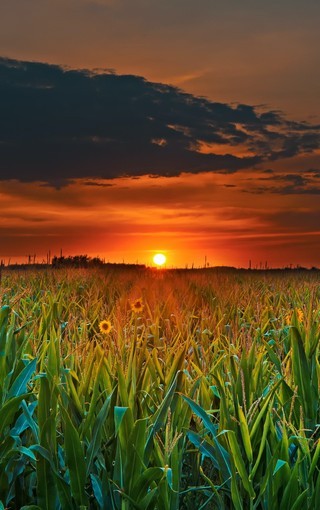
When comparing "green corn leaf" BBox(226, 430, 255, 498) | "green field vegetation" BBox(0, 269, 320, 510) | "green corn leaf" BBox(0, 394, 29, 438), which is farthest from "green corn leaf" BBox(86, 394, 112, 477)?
"green corn leaf" BBox(226, 430, 255, 498)

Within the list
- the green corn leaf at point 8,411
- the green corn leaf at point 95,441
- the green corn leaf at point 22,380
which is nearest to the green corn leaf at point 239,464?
the green corn leaf at point 95,441

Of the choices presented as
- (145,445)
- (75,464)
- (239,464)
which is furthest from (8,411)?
(239,464)

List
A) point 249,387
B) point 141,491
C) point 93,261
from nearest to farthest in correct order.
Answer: point 141,491 < point 249,387 < point 93,261

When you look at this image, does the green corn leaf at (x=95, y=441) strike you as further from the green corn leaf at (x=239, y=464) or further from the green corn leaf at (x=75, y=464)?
the green corn leaf at (x=239, y=464)

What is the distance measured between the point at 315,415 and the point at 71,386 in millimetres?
1511

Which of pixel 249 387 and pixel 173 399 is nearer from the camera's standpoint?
pixel 173 399

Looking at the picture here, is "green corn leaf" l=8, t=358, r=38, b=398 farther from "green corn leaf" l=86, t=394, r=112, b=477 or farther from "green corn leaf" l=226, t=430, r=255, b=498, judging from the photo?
"green corn leaf" l=226, t=430, r=255, b=498

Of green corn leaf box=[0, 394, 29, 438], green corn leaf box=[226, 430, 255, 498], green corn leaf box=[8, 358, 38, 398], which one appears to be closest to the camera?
green corn leaf box=[226, 430, 255, 498]

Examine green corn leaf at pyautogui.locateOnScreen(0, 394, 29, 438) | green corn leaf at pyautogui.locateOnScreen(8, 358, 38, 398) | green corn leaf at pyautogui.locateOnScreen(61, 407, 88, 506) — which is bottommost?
green corn leaf at pyautogui.locateOnScreen(61, 407, 88, 506)

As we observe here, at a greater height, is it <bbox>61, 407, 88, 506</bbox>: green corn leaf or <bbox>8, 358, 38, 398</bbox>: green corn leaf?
<bbox>8, 358, 38, 398</bbox>: green corn leaf

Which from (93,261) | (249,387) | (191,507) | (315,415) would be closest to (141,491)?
(191,507)

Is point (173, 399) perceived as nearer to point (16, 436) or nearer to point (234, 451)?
point (234, 451)

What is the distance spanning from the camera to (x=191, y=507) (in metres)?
3.31

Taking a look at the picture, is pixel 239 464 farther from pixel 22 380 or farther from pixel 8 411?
pixel 22 380
